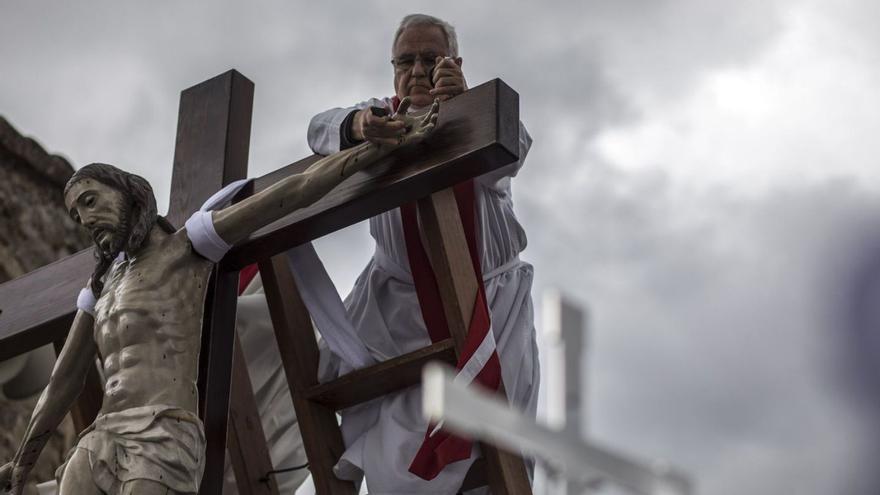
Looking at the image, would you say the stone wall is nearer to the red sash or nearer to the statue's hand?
the red sash

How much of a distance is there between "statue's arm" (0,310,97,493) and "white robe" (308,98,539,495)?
67 cm

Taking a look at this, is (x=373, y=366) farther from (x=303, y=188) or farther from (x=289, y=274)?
(x=303, y=188)

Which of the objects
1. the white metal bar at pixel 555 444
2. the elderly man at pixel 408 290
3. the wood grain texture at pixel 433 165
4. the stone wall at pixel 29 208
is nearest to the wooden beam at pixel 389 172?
the wood grain texture at pixel 433 165

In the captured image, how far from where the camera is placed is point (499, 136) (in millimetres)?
4547

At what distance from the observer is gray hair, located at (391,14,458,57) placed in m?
5.43

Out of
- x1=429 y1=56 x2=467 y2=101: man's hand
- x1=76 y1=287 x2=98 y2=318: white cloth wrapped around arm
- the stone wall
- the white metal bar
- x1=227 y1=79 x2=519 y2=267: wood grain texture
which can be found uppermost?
the stone wall

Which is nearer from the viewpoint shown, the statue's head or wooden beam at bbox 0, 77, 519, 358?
wooden beam at bbox 0, 77, 519, 358

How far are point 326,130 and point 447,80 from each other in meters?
0.38

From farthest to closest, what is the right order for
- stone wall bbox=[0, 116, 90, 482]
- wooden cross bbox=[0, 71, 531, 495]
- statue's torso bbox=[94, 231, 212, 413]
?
stone wall bbox=[0, 116, 90, 482] → wooden cross bbox=[0, 71, 531, 495] → statue's torso bbox=[94, 231, 212, 413]

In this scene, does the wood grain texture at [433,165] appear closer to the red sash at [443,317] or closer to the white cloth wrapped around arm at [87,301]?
the red sash at [443,317]

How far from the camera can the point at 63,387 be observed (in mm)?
4945

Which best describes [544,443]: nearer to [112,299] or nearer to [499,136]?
[499,136]

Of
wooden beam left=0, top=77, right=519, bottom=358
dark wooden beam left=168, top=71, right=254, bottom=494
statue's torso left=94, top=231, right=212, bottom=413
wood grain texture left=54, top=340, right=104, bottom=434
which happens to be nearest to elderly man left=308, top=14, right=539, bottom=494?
wooden beam left=0, top=77, right=519, bottom=358

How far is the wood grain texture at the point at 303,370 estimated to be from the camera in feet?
16.7
